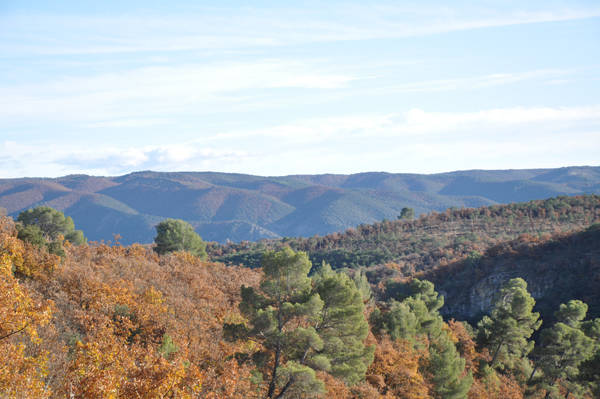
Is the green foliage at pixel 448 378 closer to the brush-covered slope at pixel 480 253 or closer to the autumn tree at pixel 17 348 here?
the brush-covered slope at pixel 480 253

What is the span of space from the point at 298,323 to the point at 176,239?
35.5m

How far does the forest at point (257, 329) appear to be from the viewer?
15.2m

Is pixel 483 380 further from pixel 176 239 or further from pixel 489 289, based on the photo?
pixel 176 239

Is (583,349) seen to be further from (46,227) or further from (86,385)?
(46,227)

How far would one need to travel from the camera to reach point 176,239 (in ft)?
185

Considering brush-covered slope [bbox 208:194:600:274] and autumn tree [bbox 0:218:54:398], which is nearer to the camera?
autumn tree [bbox 0:218:54:398]

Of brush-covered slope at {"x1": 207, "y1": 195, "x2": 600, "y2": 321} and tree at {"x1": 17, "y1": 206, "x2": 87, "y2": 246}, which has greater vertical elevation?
tree at {"x1": 17, "y1": 206, "x2": 87, "y2": 246}

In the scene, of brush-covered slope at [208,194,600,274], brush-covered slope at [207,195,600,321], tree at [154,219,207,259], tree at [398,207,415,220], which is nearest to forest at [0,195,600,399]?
tree at [154,219,207,259]

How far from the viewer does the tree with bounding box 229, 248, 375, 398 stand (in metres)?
21.5

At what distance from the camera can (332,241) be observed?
126 m

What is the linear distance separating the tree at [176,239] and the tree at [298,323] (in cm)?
3451

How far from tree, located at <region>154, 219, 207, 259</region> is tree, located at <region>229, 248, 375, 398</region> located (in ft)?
113

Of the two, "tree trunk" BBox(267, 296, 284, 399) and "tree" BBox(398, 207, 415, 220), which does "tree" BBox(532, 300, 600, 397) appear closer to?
"tree trunk" BBox(267, 296, 284, 399)

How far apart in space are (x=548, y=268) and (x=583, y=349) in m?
35.5
